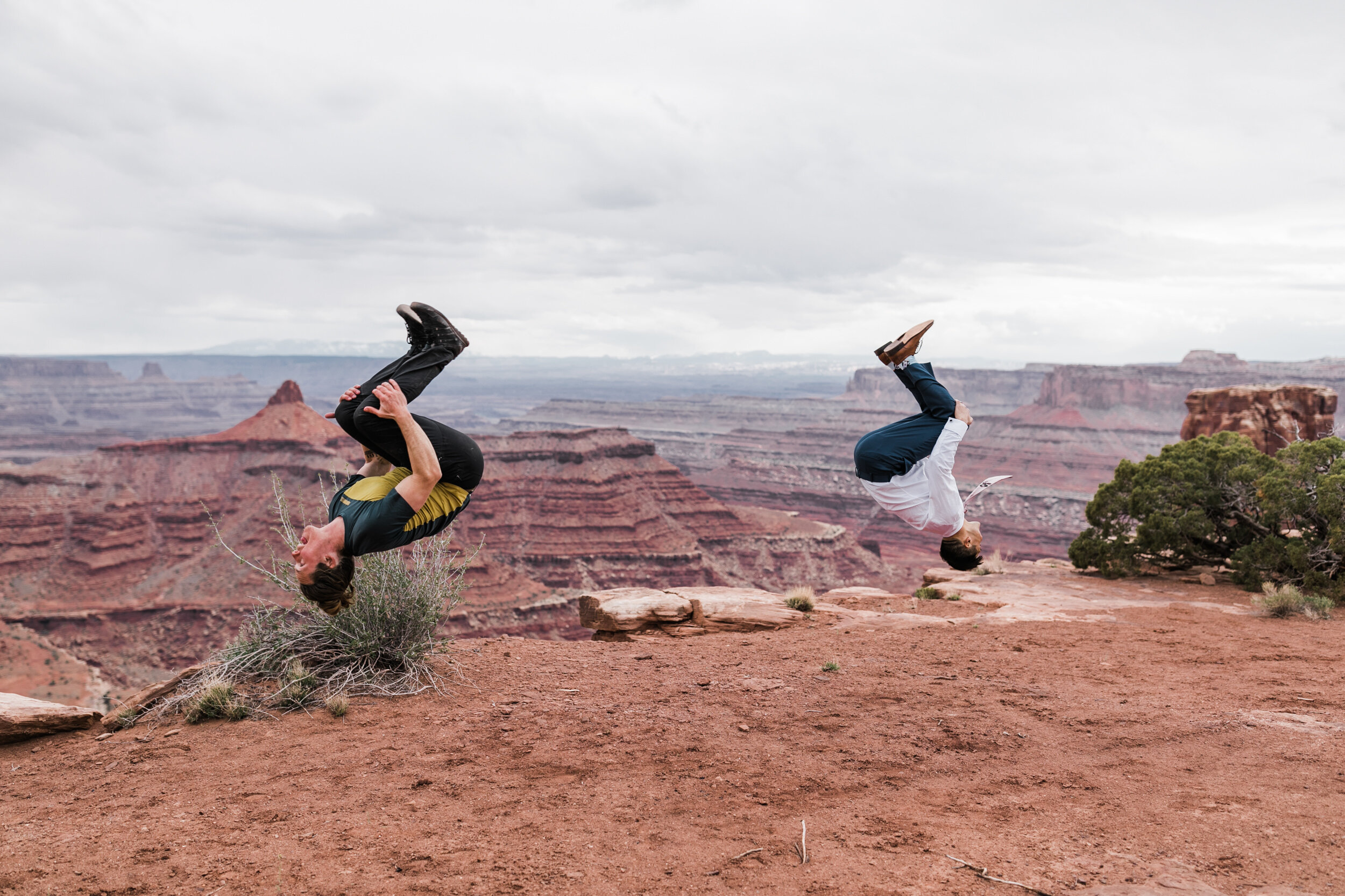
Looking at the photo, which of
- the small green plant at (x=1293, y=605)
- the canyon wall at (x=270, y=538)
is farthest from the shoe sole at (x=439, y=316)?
Result: the canyon wall at (x=270, y=538)

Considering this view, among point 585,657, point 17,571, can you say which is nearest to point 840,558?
point 17,571

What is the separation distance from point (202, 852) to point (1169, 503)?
65.4ft

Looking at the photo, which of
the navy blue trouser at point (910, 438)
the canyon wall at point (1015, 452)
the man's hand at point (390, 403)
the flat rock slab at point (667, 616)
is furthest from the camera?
the canyon wall at point (1015, 452)

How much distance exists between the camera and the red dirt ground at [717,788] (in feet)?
14.3

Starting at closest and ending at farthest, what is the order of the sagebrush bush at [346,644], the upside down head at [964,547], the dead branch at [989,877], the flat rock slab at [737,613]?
the dead branch at [989,877]
the upside down head at [964,547]
the sagebrush bush at [346,644]
the flat rock slab at [737,613]

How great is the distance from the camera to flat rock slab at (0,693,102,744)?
6801 mm

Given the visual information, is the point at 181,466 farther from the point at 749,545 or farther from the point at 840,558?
the point at 840,558

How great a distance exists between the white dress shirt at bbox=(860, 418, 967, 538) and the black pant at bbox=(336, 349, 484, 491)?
10.5 ft

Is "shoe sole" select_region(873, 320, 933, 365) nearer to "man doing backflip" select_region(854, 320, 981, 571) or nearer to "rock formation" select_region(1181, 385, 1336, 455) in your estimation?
"man doing backflip" select_region(854, 320, 981, 571)

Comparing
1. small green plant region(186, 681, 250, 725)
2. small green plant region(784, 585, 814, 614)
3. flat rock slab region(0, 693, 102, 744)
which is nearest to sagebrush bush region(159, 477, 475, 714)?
small green plant region(186, 681, 250, 725)

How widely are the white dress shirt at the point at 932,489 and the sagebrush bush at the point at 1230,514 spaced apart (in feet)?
42.8

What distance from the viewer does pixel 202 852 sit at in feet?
15.2

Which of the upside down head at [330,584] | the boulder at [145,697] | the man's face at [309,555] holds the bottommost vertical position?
the boulder at [145,697]

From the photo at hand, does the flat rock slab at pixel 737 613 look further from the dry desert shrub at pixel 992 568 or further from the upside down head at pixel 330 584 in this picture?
the dry desert shrub at pixel 992 568
